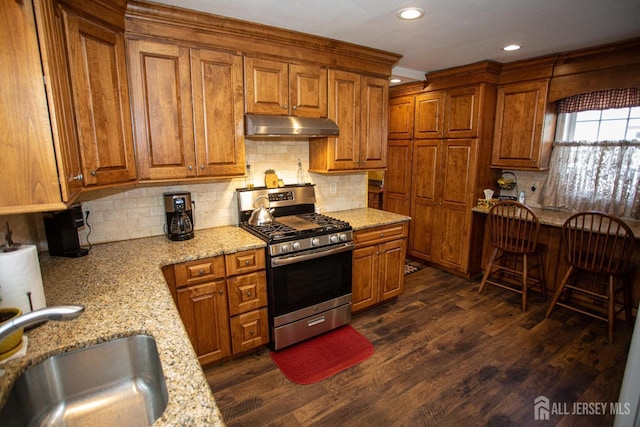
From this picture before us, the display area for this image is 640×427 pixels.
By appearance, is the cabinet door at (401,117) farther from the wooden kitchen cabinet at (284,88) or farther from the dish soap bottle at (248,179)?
the dish soap bottle at (248,179)

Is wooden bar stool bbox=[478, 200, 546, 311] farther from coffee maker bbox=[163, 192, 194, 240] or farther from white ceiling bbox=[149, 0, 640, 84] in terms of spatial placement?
coffee maker bbox=[163, 192, 194, 240]

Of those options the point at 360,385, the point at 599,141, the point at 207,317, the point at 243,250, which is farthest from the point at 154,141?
the point at 599,141

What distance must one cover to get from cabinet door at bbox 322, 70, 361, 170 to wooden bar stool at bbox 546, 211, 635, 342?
2018 millimetres

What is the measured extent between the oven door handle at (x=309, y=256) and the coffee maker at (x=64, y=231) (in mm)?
1254

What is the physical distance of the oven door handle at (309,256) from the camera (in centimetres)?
237

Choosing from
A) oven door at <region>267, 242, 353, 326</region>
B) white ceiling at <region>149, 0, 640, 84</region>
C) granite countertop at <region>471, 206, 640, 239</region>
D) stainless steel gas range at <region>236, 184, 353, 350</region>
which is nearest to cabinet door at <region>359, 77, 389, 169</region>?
white ceiling at <region>149, 0, 640, 84</region>

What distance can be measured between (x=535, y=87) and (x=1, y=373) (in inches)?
173

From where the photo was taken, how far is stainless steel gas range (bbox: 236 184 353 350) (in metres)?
2.42

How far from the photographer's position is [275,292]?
2.42m

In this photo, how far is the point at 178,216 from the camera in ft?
7.88

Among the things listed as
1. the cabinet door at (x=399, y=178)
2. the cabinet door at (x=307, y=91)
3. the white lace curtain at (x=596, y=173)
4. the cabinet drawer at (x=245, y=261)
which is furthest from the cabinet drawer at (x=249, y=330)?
the white lace curtain at (x=596, y=173)

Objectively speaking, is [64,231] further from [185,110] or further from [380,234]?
[380,234]

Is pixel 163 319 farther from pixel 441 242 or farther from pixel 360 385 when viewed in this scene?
pixel 441 242

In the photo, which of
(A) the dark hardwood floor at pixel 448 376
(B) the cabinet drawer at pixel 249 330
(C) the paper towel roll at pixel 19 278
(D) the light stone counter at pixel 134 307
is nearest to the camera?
(D) the light stone counter at pixel 134 307
